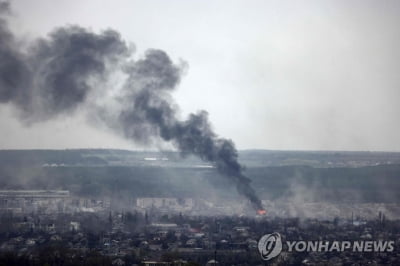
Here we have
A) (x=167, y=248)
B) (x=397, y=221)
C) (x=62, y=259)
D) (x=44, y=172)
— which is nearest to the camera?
(x=62, y=259)

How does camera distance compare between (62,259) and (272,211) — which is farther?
(272,211)

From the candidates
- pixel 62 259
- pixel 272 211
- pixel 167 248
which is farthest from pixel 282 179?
pixel 62 259

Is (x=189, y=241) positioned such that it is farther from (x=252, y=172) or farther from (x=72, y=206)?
(x=252, y=172)

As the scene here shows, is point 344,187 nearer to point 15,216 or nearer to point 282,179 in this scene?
point 282,179

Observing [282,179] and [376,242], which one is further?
[282,179]

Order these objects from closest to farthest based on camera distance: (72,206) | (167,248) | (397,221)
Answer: (167,248) < (397,221) < (72,206)

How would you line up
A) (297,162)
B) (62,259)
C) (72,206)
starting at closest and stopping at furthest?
(62,259) → (72,206) → (297,162)

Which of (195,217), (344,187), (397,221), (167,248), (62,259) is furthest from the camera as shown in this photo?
(344,187)

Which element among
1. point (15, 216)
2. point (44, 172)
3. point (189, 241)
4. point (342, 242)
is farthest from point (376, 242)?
point (44, 172)
